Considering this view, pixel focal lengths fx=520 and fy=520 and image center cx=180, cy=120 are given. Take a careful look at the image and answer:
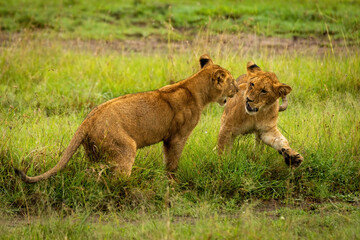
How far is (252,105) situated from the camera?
551cm

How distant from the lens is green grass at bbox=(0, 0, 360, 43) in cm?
1291

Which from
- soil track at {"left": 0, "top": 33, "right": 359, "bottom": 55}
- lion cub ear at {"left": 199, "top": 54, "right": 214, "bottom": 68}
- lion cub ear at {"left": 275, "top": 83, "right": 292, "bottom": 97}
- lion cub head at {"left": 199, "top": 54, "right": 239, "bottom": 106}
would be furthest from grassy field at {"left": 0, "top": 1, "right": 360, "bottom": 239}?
soil track at {"left": 0, "top": 33, "right": 359, "bottom": 55}

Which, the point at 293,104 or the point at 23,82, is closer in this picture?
the point at 293,104

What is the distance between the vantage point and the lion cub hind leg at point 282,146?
5352mm

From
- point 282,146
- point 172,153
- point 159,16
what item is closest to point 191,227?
point 172,153

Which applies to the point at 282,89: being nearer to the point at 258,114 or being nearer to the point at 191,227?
the point at 258,114

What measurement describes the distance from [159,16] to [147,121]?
9419 mm

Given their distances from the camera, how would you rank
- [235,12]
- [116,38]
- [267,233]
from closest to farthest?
[267,233] < [116,38] < [235,12]

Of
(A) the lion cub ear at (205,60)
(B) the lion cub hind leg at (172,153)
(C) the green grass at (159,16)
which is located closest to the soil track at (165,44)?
(C) the green grass at (159,16)

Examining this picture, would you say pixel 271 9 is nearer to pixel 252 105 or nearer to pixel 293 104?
pixel 293 104

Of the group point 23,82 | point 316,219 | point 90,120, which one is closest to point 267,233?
point 316,219

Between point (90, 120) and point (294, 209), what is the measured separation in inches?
83.2

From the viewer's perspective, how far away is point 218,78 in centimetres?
561

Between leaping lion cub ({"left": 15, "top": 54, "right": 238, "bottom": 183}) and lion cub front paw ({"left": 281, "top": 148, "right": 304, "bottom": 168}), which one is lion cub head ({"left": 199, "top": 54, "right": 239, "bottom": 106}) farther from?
lion cub front paw ({"left": 281, "top": 148, "right": 304, "bottom": 168})
